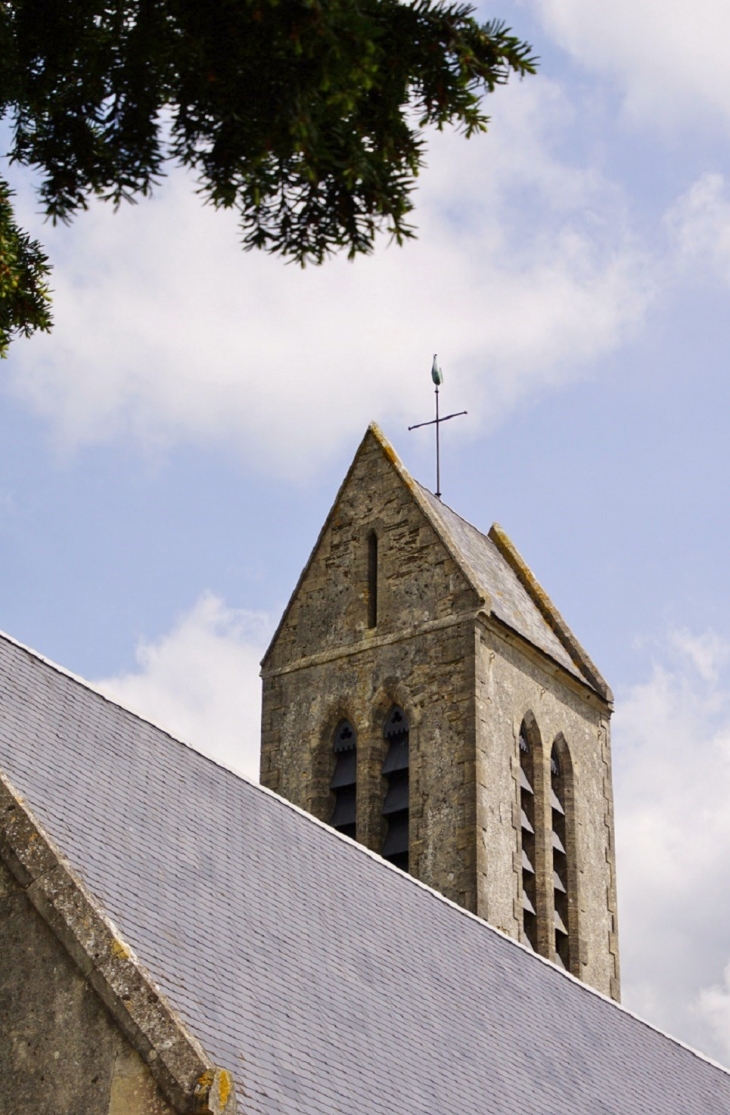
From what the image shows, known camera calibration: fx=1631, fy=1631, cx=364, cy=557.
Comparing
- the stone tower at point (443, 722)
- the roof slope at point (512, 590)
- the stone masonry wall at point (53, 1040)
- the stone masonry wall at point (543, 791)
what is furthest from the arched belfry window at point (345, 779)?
the stone masonry wall at point (53, 1040)

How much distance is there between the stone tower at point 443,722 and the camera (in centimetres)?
1802

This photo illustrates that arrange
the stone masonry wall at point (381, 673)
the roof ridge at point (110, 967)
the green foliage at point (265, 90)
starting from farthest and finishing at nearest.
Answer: the stone masonry wall at point (381, 673)
the roof ridge at point (110, 967)
the green foliage at point (265, 90)

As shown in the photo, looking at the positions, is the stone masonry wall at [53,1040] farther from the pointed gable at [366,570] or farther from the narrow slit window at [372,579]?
the narrow slit window at [372,579]

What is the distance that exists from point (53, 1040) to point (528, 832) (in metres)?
11.7

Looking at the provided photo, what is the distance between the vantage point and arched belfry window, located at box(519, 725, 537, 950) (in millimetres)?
18344

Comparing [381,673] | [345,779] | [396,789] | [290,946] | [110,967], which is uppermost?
[381,673]

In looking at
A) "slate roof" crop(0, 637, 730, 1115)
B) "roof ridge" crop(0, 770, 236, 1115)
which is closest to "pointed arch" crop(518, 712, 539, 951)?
"slate roof" crop(0, 637, 730, 1115)

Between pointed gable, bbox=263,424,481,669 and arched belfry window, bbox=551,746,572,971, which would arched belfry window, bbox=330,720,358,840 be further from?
arched belfry window, bbox=551,746,572,971

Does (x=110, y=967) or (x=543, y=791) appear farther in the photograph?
(x=543, y=791)

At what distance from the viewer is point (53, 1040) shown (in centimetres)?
776

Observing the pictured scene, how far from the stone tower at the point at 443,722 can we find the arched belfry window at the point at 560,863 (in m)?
0.02

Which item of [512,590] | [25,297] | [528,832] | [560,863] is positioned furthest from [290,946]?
[512,590]

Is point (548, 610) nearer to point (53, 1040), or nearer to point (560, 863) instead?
point (560, 863)

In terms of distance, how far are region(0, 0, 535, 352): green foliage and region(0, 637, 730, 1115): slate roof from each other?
469 cm
